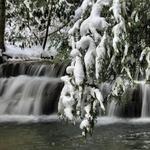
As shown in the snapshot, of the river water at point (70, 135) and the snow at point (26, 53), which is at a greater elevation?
the snow at point (26, 53)

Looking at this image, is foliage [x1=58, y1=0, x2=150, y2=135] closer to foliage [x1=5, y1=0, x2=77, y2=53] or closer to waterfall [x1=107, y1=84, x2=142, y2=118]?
waterfall [x1=107, y1=84, x2=142, y2=118]

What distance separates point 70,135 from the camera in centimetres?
1032

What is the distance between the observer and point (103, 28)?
170 inches

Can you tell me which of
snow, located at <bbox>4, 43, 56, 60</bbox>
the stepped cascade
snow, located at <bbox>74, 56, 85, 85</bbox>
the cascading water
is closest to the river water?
the stepped cascade

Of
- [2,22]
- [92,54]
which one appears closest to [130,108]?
[2,22]

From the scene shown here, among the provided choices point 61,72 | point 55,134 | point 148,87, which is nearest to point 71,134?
point 55,134

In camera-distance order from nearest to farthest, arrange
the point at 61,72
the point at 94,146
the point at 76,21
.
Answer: the point at 76,21 → the point at 94,146 → the point at 61,72

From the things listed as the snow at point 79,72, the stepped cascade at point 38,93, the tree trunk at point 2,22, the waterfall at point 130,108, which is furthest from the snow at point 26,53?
the snow at point 79,72

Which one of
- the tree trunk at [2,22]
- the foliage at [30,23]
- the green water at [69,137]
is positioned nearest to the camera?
the green water at [69,137]

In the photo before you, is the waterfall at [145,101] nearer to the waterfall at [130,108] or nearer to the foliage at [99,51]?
the waterfall at [130,108]

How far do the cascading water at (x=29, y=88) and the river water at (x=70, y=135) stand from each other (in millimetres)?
1587

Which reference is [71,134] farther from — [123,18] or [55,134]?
[123,18]

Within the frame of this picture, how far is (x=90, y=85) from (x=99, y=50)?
0.32m

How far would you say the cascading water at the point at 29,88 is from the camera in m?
14.5
